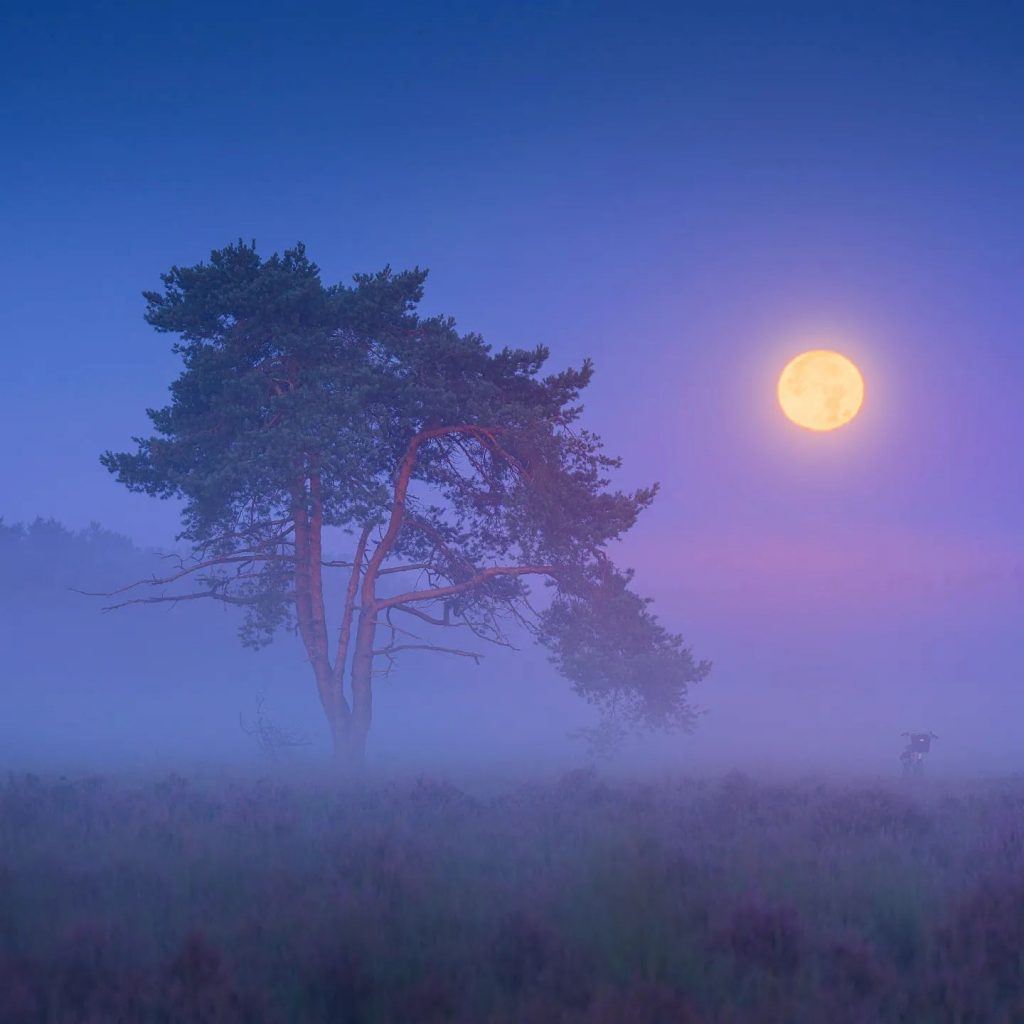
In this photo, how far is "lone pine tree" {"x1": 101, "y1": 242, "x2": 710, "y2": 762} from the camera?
18.7 meters

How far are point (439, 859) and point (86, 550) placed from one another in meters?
96.0

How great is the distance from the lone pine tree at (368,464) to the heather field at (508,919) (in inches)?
361

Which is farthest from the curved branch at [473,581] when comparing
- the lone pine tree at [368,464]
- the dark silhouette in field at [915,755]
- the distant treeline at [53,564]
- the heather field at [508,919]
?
the distant treeline at [53,564]

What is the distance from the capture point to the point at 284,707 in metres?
75.0

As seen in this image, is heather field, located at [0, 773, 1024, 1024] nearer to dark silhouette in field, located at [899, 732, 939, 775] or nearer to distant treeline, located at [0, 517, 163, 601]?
dark silhouette in field, located at [899, 732, 939, 775]

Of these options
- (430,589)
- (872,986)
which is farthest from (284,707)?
(872,986)

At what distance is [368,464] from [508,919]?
577 inches

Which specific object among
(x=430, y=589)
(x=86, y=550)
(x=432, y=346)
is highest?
(x=86, y=550)

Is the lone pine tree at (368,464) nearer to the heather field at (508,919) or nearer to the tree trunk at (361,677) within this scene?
the tree trunk at (361,677)

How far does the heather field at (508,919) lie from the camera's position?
16.3 feet

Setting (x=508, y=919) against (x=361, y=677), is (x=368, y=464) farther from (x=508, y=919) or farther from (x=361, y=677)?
(x=508, y=919)

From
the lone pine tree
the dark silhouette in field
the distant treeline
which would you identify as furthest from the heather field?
the distant treeline

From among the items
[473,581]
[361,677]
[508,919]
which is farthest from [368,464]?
[508,919]

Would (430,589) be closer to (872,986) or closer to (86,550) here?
(872,986)
